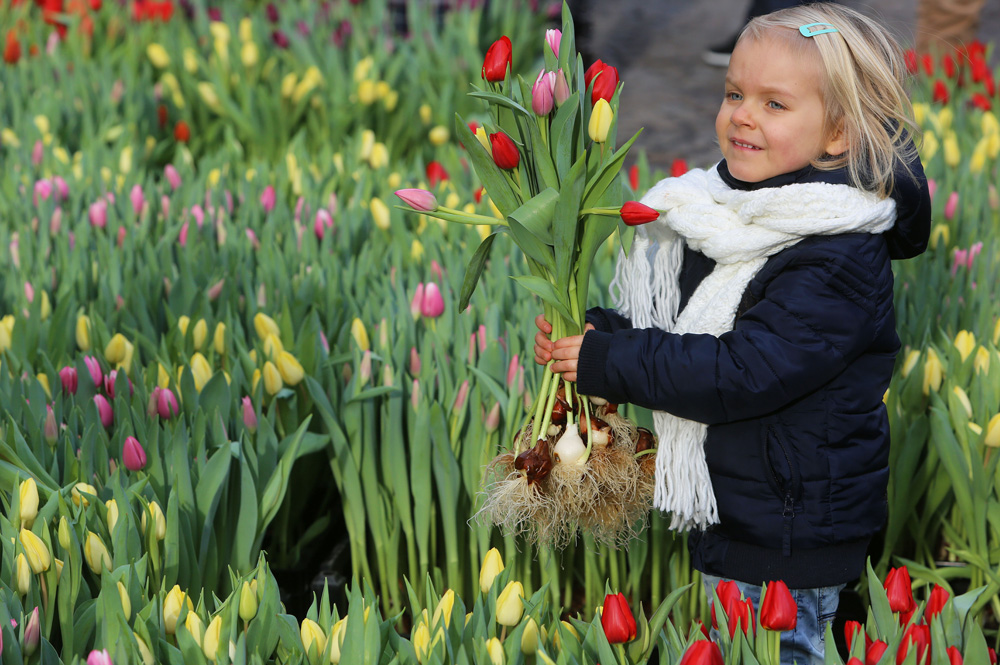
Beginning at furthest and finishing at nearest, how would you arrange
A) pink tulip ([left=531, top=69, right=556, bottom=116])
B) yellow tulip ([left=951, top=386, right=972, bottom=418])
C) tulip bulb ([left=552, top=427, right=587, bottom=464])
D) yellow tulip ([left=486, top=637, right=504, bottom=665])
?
yellow tulip ([left=951, top=386, right=972, bottom=418]) < tulip bulb ([left=552, top=427, right=587, bottom=464]) < pink tulip ([left=531, top=69, right=556, bottom=116]) < yellow tulip ([left=486, top=637, right=504, bottom=665])

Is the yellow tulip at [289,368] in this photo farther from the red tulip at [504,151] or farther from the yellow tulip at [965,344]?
the yellow tulip at [965,344]

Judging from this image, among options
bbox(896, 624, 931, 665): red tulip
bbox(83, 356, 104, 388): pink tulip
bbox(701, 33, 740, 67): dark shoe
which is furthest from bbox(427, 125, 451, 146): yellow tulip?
bbox(701, 33, 740, 67): dark shoe

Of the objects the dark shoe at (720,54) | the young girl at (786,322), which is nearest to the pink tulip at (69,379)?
the young girl at (786,322)

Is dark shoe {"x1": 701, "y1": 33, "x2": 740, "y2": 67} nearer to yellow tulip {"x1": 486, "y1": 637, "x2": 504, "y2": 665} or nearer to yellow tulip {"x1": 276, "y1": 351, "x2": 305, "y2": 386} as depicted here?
yellow tulip {"x1": 276, "y1": 351, "x2": 305, "y2": 386}

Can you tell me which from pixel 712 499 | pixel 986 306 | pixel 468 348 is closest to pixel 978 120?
pixel 986 306

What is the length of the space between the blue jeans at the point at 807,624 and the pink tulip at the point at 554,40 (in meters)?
0.83

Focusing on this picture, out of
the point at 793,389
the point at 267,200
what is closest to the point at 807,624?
the point at 793,389

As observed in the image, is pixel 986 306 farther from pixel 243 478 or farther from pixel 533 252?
pixel 243 478

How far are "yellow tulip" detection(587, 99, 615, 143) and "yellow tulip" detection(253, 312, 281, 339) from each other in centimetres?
93

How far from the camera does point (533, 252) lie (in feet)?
4.56

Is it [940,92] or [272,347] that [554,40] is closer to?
[272,347]

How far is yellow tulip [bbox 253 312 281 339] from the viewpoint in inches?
79.4

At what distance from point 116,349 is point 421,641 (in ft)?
3.49

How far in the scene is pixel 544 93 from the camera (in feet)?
4.33
